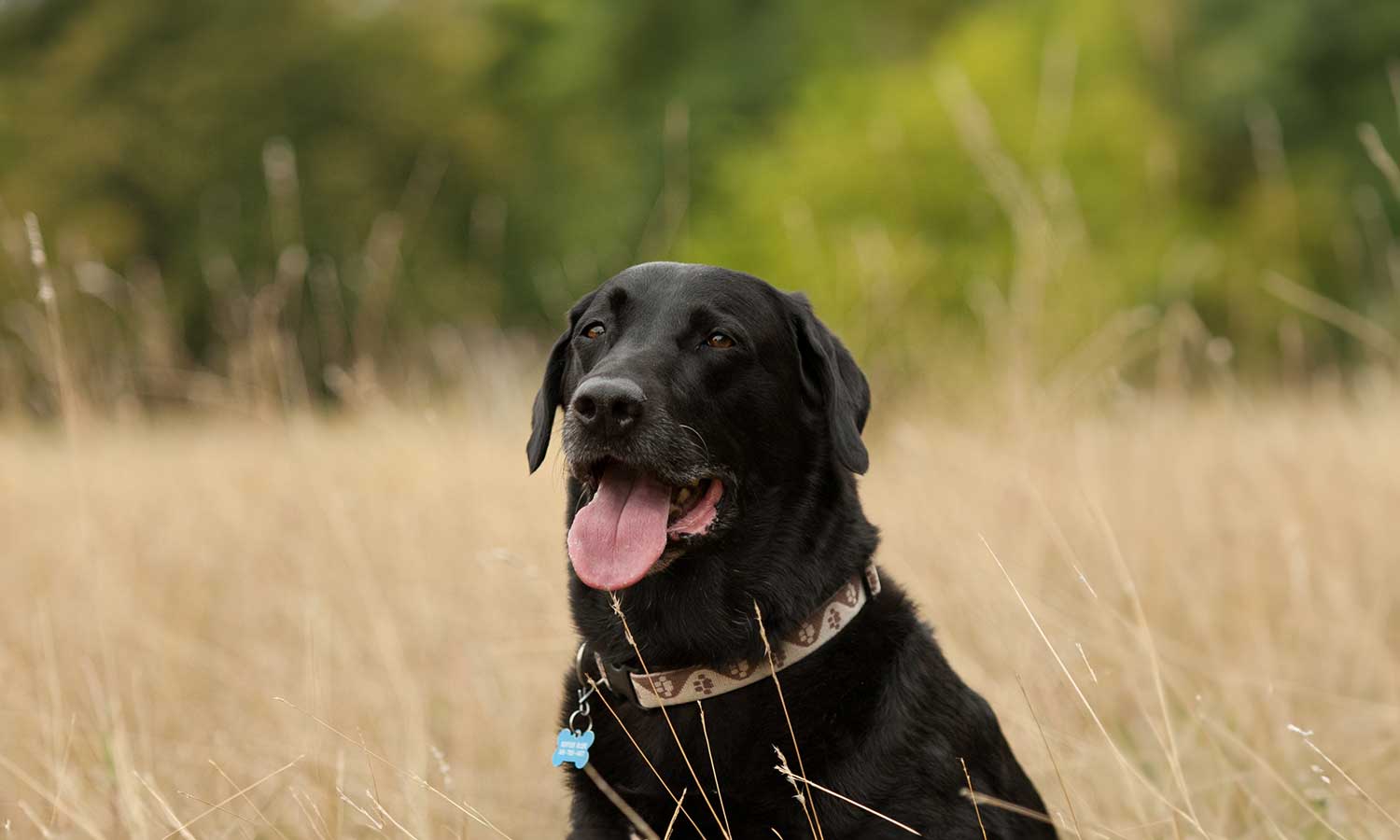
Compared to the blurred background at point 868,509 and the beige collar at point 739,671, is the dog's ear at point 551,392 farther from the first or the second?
the beige collar at point 739,671

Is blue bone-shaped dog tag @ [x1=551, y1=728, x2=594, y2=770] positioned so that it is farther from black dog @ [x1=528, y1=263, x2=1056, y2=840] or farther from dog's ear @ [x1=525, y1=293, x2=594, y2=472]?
dog's ear @ [x1=525, y1=293, x2=594, y2=472]

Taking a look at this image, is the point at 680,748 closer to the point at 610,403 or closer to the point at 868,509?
the point at 610,403

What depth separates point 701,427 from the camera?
8.63ft

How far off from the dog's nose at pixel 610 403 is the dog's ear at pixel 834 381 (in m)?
0.42

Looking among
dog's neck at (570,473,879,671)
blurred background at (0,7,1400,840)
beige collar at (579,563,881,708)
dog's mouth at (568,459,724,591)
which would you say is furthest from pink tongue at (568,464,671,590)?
blurred background at (0,7,1400,840)

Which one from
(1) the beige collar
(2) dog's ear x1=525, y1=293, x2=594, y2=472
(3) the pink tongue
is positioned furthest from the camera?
(2) dog's ear x1=525, y1=293, x2=594, y2=472

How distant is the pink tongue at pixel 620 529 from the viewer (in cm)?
246

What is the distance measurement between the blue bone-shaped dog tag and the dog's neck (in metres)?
0.19

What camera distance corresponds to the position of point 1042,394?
15.8 ft

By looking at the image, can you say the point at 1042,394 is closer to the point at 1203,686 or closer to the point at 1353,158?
the point at 1203,686

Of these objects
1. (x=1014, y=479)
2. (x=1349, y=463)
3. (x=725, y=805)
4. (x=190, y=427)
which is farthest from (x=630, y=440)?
(x=190, y=427)

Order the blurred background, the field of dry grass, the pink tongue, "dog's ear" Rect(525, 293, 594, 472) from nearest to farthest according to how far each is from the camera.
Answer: the pink tongue, "dog's ear" Rect(525, 293, 594, 472), the field of dry grass, the blurred background

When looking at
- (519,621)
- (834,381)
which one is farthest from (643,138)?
(834,381)

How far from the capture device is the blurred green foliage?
15102 mm
